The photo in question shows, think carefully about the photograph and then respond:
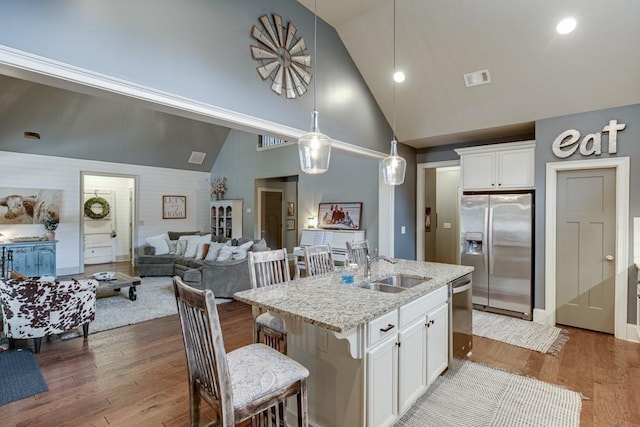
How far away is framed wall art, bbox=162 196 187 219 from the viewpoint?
9.08 m

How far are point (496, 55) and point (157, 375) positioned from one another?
4.80 meters

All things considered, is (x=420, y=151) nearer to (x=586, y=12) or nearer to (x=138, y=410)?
(x=586, y=12)

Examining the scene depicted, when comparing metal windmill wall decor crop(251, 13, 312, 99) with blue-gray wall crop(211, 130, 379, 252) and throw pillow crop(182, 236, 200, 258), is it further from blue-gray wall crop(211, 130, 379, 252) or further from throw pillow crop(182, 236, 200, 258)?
throw pillow crop(182, 236, 200, 258)

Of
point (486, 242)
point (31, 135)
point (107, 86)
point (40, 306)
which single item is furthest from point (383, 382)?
point (31, 135)

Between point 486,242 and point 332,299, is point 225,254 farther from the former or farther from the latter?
point 486,242

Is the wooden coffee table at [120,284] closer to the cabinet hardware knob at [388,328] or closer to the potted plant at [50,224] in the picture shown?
the potted plant at [50,224]

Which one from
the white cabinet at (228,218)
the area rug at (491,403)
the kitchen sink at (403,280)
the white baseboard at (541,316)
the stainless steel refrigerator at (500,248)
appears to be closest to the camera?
the area rug at (491,403)

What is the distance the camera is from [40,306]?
128 inches

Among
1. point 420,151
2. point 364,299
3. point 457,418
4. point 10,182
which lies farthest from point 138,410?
point 10,182

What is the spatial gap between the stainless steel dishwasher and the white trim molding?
2.37 metres

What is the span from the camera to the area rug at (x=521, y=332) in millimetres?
3566

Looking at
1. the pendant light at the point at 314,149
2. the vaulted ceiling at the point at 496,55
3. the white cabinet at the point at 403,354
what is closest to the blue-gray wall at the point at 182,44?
the vaulted ceiling at the point at 496,55

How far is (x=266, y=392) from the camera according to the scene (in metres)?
1.54

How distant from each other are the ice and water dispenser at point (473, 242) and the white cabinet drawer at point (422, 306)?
229cm
